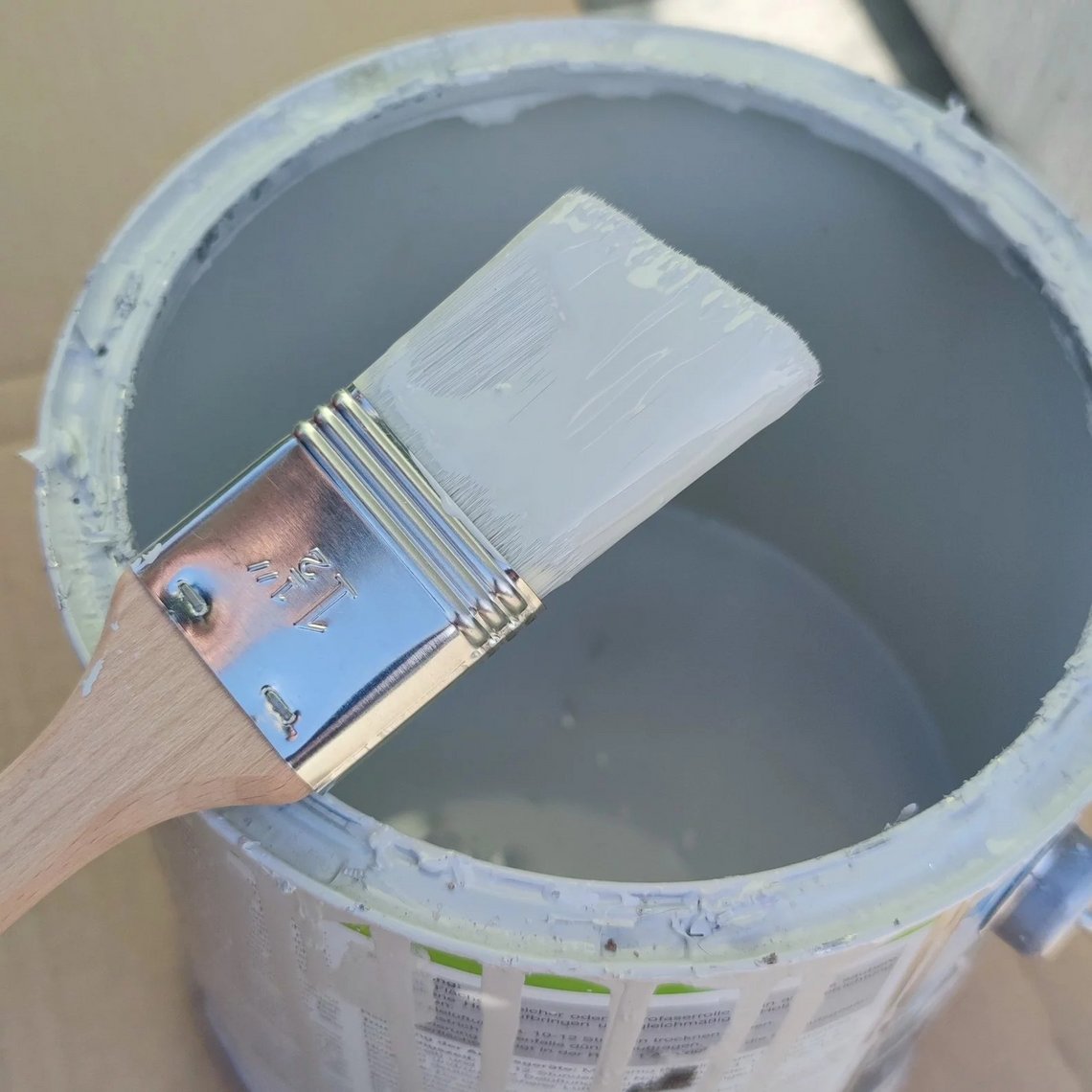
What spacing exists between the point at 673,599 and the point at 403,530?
0.49m

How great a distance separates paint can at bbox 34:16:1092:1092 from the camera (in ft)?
1.34

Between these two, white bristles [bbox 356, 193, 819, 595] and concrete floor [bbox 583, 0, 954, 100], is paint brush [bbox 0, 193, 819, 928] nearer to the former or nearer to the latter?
white bristles [bbox 356, 193, 819, 595]

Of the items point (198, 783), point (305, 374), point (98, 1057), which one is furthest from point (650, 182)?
point (98, 1057)

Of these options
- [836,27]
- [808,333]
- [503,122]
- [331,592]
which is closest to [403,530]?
[331,592]

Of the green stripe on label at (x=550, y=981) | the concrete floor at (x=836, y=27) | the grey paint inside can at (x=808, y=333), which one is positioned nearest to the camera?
the green stripe on label at (x=550, y=981)

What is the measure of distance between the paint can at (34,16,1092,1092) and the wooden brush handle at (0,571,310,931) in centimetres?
2

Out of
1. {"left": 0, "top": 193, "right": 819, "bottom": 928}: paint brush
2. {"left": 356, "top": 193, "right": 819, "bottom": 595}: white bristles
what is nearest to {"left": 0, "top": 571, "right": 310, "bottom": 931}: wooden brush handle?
{"left": 0, "top": 193, "right": 819, "bottom": 928}: paint brush

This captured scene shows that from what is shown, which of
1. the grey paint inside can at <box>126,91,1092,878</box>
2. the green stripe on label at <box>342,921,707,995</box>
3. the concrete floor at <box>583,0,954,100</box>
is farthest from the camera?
the concrete floor at <box>583,0,954,100</box>

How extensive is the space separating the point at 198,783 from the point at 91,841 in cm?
4

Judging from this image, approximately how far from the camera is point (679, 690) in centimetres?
87

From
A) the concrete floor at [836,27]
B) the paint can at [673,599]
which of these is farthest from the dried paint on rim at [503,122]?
the concrete floor at [836,27]

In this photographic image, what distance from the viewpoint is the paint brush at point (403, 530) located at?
406mm

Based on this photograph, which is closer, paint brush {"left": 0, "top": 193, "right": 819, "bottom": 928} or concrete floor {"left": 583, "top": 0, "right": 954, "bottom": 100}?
paint brush {"left": 0, "top": 193, "right": 819, "bottom": 928}

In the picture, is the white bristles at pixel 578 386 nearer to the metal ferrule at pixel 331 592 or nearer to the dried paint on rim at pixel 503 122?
the metal ferrule at pixel 331 592
